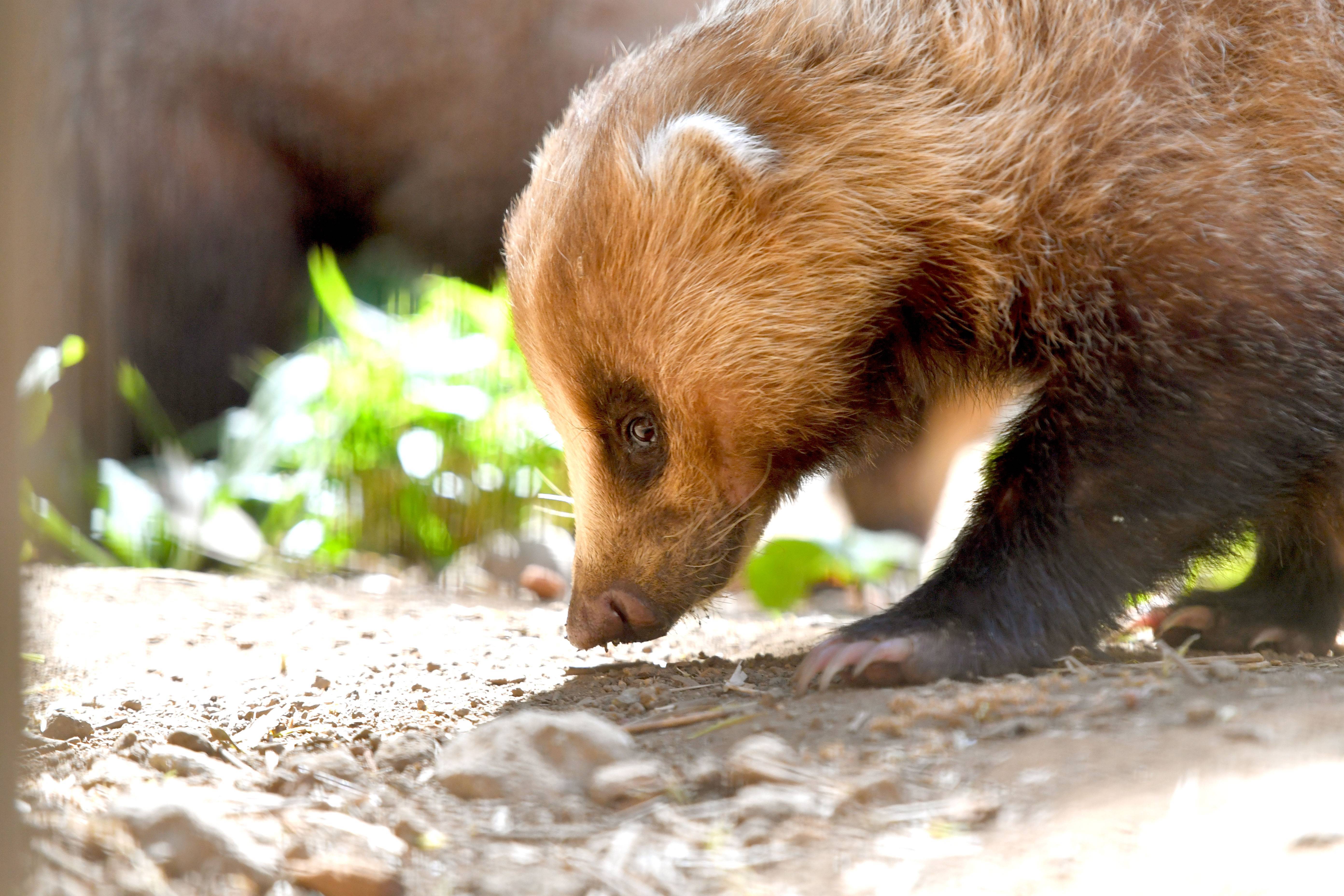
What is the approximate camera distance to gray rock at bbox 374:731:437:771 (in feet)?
8.36

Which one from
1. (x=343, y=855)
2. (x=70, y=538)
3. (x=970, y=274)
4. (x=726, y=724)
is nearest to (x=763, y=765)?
(x=726, y=724)

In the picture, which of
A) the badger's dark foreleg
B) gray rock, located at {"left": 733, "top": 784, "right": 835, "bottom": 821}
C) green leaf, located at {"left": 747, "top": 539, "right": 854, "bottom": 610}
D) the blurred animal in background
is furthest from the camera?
the blurred animal in background

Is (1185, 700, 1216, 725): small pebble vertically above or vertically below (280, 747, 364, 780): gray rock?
above

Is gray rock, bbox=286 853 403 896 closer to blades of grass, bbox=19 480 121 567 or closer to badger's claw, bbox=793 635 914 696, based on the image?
badger's claw, bbox=793 635 914 696

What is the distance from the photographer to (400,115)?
793cm

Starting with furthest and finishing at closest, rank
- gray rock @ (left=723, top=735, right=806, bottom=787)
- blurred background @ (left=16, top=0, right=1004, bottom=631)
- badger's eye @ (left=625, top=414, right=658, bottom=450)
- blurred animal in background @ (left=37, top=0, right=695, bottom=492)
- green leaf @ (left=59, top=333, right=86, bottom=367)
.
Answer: blurred animal in background @ (left=37, top=0, right=695, bottom=492)
blurred background @ (left=16, top=0, right=1004, bottom=631)
green leaf @ (left=59, top=333, right=86, bottom=367)
badger's eye @ (left=625, top=414, right=658, bottom=450)
gray rock @ (left=723, top=735, right=806, bottom=787)

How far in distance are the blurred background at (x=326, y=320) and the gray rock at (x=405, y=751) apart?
178 centimetres

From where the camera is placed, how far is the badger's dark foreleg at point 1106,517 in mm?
2953

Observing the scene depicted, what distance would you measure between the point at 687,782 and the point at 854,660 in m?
0.78

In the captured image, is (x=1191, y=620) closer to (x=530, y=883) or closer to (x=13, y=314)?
(x=530, y=883)

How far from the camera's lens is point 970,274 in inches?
131

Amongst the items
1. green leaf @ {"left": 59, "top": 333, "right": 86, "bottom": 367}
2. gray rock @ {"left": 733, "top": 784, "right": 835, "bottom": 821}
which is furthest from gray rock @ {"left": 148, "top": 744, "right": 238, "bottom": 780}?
green leaf @ {"left": 59, "top": 333, "right": 86, "bottom": 367}

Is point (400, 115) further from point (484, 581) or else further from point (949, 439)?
point (949, 439)

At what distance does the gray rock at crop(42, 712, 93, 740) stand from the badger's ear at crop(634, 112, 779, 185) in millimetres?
1985
